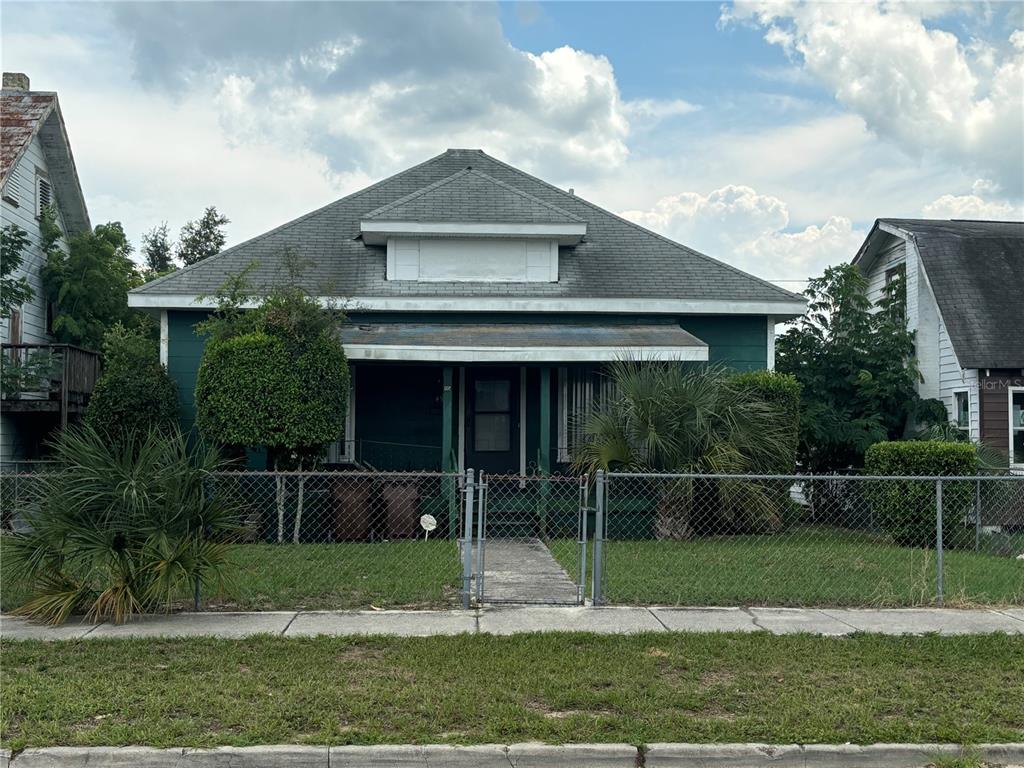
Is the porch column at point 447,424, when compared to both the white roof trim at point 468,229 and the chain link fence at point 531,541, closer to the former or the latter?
the chain link fence at point 531,541

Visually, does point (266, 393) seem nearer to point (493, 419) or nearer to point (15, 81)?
point (493, 419)

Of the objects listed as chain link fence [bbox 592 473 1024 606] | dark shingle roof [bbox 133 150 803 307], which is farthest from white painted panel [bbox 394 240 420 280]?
chain link fence [bbox 592 473 1024 606]

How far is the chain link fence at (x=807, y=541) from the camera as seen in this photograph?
8.66 meters

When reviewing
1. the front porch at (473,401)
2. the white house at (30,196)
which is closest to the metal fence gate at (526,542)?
the front porch at (473,401)

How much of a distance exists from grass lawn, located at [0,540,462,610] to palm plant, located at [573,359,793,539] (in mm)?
2531

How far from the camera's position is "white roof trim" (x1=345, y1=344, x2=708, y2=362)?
12664mm

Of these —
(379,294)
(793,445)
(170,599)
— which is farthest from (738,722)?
(379,294)

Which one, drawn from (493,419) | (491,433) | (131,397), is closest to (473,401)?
(493,419)

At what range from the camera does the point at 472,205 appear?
1547cm

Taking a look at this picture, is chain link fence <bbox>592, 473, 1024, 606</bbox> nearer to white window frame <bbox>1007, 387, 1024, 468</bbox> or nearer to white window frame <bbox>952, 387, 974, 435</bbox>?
white window frame <bbox>1007, 387, 1024, 468</bbox>

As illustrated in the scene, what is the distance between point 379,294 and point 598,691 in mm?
9633

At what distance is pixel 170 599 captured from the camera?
7809mm

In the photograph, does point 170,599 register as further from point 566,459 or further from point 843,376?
A: point 843,376

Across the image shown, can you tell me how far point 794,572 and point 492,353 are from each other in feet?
15.6
